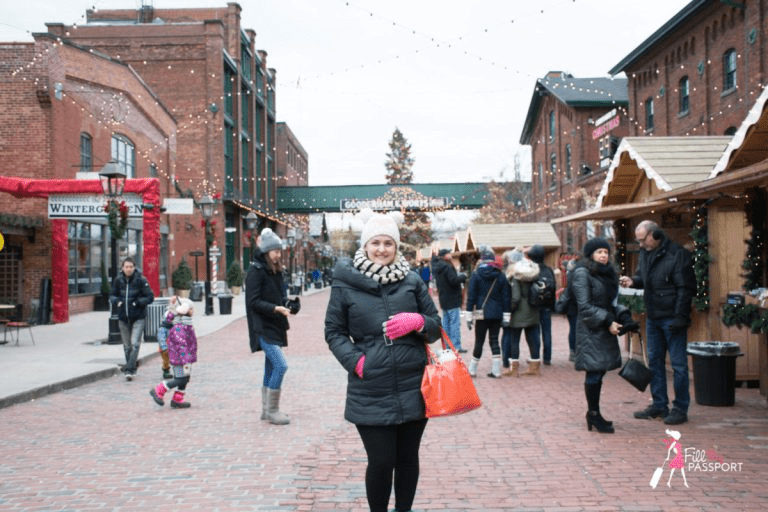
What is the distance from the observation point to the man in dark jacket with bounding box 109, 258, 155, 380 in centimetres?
1049

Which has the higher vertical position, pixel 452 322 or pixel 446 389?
pixel 446 389

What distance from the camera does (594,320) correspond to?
6.50 metres

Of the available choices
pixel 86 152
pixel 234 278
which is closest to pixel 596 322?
pixel 86 152

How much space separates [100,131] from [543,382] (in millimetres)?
19673

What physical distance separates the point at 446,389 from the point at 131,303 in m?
7.78

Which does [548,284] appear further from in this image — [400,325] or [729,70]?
[729,70]

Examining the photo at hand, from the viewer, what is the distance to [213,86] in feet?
135

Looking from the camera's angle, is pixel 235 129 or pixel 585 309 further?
pixel 235 129

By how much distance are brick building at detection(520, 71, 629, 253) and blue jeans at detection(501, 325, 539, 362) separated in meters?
19.6

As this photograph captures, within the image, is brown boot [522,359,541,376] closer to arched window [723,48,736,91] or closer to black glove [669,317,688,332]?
black glove [669,317,688,332]

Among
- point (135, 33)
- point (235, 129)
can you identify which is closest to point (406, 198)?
point (235, 129)

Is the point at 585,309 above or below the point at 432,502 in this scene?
above

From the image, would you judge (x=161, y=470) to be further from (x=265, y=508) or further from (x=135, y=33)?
(x=135, y=33)

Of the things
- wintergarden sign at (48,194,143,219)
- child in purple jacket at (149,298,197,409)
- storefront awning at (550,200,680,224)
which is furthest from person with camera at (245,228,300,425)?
wintergarden sign at (48,194,143,219)
